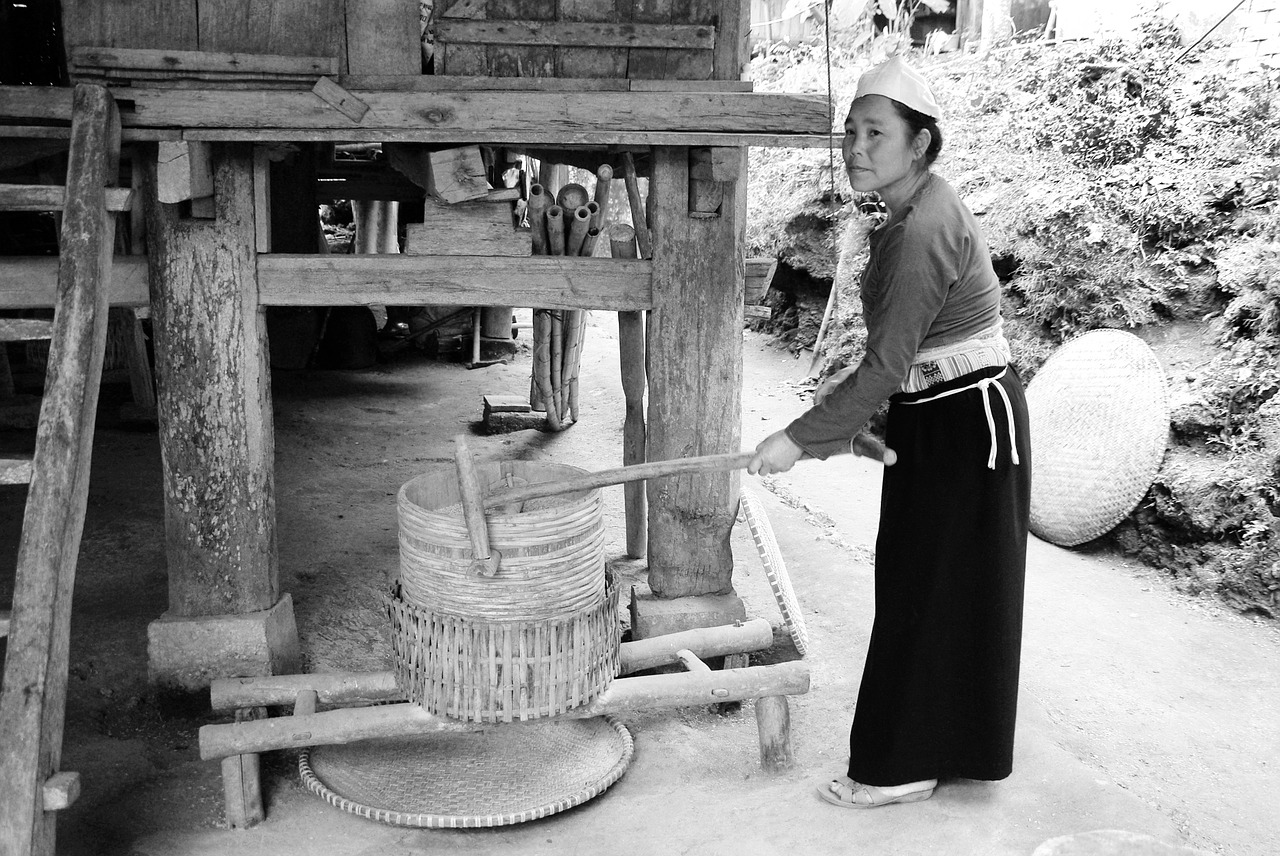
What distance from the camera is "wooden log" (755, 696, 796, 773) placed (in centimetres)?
345

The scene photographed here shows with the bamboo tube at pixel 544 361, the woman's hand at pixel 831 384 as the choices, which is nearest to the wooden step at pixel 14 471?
the woman's hand at pixel 831 384

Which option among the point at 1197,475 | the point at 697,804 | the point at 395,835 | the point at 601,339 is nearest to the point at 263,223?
the point at 395,835

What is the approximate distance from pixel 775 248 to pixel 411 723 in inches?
342

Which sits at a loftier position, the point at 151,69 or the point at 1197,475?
the point at 151,69

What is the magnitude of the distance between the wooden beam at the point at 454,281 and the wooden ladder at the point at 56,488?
592mm

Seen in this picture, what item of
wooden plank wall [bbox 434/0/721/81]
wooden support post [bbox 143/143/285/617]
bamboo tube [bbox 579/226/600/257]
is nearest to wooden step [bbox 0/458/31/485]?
wooden support post [bbox 143/143/285/617]

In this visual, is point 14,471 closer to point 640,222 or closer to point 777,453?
point 777,453

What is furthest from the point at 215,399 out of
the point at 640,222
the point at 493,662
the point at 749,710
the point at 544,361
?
the point at 544,361

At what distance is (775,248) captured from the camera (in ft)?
36.3

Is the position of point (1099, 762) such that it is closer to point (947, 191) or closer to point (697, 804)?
point (697, 804)

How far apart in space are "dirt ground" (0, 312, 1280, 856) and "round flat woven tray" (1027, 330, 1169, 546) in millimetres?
290

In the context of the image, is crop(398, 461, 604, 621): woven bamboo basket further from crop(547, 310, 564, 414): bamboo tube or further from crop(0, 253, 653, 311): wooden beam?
crop(547, 310, 564, 414): bamboo tube

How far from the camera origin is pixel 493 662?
2.91 metres

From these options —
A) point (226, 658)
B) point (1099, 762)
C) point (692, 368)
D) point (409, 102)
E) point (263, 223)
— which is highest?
point (409, 102)
